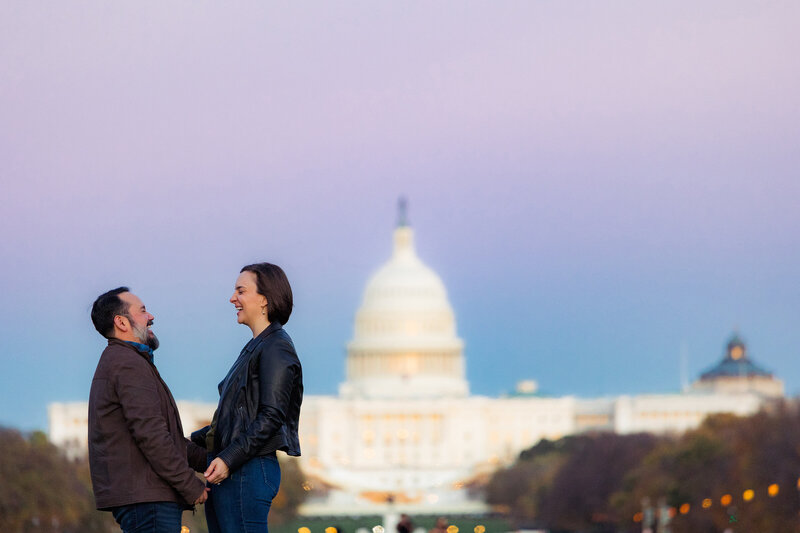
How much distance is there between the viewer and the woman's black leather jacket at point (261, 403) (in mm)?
10195

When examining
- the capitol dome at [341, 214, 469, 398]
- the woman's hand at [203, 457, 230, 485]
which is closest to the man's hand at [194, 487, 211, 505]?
the woman's hand at [203, 457, 230, 485]

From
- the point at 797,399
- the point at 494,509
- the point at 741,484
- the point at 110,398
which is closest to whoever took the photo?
the point at 110,398

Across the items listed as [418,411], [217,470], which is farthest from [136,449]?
[418,411]

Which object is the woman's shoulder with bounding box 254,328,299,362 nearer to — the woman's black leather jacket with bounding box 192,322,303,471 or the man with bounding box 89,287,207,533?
the woman's black leather jacket with bounding box 192,322,303,471

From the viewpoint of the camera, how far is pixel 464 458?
562 feet

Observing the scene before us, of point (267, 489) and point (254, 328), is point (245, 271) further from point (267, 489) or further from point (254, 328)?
point (267, 489)

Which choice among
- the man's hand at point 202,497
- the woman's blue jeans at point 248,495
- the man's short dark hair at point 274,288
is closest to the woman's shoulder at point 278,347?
the man's short dark hair at point 274,288

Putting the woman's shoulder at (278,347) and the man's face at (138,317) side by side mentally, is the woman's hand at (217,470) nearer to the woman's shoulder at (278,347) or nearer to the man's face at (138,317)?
the woman's shoulder at (278,347)

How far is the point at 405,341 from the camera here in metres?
183

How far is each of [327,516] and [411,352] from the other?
8198 cm

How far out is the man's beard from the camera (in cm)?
1047

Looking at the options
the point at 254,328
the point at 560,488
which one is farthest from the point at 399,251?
the point at 254,328

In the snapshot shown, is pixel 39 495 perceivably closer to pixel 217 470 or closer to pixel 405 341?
pixel 217 470

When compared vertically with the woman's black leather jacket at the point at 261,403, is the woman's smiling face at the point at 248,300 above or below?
above
